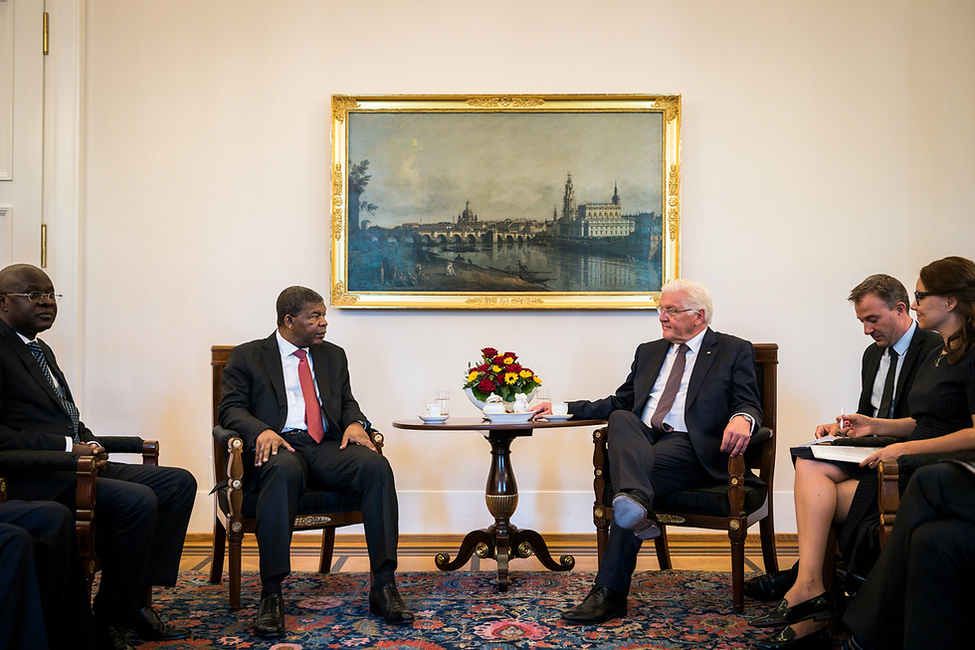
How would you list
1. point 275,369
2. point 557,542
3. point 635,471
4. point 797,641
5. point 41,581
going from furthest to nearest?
point 557,542 < point 275,369 < point 635,471 < point 797,641 < point 41,581

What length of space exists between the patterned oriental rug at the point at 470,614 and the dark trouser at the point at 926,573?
0.61 metres

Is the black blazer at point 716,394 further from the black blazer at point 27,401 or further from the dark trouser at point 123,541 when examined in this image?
the black blazer at point 27,401

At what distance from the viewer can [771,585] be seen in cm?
350

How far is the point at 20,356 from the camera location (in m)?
3.14

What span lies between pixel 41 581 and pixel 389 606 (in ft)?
4.24

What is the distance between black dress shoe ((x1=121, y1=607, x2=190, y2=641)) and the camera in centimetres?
295

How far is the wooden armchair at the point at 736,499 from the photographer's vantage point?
331 centimetres

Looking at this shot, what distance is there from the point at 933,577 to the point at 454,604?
1.92 meters

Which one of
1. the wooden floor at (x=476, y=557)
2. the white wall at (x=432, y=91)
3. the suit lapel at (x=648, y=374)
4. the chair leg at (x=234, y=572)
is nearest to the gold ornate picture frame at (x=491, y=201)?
the white wall at (x=432, y=91)

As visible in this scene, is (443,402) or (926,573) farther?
(443,402)

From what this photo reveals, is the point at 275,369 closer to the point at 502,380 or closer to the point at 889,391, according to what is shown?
the point at 502,380

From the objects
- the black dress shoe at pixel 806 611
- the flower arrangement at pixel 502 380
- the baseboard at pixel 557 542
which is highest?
the flower arrangement at pixel 502 380

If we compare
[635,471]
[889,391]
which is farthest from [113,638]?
[889,391]

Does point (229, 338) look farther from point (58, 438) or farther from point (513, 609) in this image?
point (513, 609)
